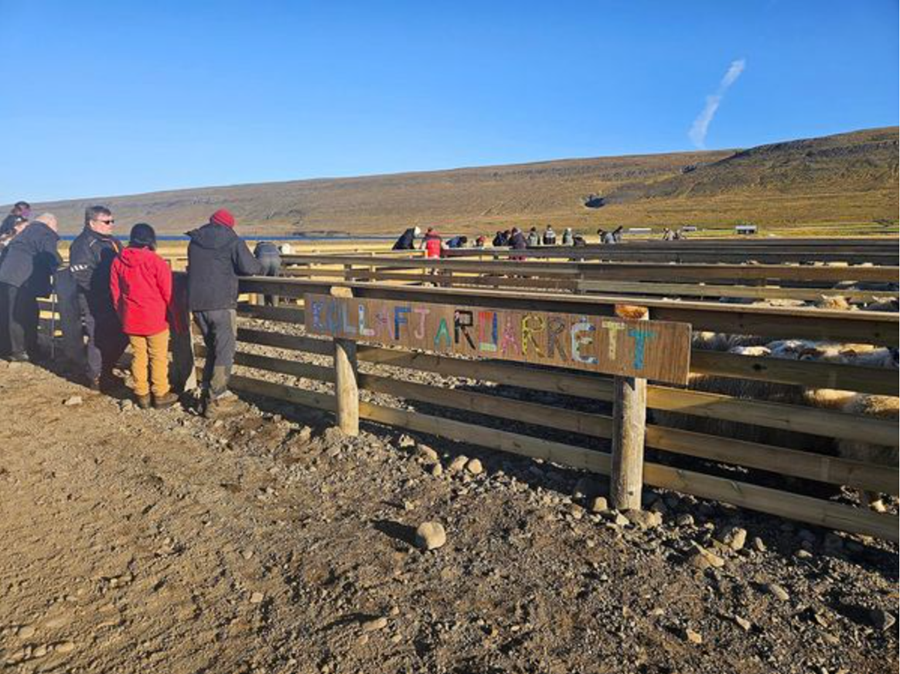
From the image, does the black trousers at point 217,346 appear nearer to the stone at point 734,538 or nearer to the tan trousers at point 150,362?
the tan trousers at point 150,362

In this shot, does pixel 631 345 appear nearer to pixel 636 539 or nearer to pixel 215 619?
pixel 636 539

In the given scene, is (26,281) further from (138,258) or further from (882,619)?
(882,619)

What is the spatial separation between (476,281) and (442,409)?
384 cm

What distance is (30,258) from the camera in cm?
863

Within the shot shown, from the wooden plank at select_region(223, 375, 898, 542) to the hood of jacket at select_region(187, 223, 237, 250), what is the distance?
68.3 inches

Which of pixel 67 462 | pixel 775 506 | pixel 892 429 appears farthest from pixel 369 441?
pixel 892 429

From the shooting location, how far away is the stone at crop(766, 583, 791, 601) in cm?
320

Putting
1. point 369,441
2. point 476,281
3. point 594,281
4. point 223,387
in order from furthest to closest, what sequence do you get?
point 476,281, point 594,281, point 223,387, point 369,441

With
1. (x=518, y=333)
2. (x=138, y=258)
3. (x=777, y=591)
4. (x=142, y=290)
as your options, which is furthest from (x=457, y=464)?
(x=138, y=258)

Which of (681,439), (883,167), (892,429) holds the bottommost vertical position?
(681,439)

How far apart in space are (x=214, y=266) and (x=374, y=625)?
4206 mm

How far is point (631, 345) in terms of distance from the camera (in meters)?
4.04

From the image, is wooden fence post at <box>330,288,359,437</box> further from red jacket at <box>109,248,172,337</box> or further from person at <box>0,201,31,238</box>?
person at <box>0,201,31,238</box>

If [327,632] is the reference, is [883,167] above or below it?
above
